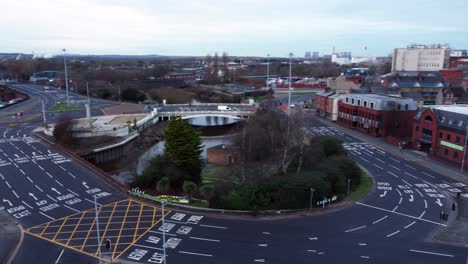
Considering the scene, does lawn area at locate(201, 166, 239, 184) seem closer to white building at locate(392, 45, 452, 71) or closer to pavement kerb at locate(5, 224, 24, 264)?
pavement kerb at locate(5, 224, 24, 264)

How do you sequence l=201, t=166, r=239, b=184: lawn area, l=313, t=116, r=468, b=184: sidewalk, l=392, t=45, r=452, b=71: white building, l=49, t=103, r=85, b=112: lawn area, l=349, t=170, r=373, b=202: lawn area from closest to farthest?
1. l=349, t=170, r=373, b=202: lawn area
2. l=201, t=166, r=239, b=184: lawn area
3. l=313, t=116, r=468, b=184: sidewalk
4. l=49, t=103, r=85, b=112: lawn area
5. l=392, t=45, r=452, b=71: white building

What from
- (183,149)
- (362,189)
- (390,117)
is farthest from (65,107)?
(362,189)

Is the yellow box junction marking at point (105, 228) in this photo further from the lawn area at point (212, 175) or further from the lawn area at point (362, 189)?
the lawn area at point (362, 189)

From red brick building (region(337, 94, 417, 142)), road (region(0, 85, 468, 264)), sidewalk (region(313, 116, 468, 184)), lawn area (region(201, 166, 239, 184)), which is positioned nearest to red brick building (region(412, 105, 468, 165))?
sidewalk (region(313, 116, 468, 184))

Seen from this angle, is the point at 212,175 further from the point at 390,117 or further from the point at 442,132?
the point at 390,117

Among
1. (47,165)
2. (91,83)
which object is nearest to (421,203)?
(47,165)

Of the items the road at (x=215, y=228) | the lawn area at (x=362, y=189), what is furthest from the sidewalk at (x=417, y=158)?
the lawn area at (x=362, y=189)
